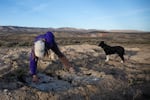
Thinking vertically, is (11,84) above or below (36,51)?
below

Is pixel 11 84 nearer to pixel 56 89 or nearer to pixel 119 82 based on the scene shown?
pixel 56 89

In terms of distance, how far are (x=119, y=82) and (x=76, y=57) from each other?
11.3ft

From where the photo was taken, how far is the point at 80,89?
18.7ft

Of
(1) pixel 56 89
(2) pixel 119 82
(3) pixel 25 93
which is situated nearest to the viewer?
(3) pixel 25 93

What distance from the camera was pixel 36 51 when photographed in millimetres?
5793

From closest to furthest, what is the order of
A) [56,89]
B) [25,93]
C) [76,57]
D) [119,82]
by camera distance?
1. [25,93]
2. [56,89]
3. [119,82]
4. [76,57]

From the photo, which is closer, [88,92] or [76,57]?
[88,92]

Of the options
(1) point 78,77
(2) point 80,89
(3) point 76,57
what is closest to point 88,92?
(2) point 80,89

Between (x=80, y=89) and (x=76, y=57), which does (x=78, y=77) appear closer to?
(x=80, y=89)

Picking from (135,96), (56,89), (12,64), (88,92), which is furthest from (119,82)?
(12,64)

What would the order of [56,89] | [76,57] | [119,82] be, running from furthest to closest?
1. [76,57]
2. [119,82]
3. [56,89]

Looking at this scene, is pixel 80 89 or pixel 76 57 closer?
pixel 80 89

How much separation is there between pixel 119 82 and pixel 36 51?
8.06ft

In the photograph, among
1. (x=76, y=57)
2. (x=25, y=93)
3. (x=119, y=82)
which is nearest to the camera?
(x=25, y=93)
